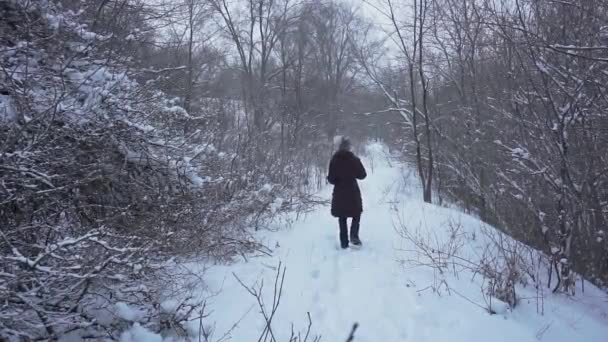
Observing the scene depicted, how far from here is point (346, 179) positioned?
539 cm

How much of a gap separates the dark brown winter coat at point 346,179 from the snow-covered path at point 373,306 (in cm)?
61

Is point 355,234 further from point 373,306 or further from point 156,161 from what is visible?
point 156,161

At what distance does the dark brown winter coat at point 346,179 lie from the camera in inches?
210

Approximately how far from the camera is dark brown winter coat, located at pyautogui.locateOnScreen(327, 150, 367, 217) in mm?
5340

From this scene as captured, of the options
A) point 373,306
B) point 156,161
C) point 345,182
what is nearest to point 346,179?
point 345,182

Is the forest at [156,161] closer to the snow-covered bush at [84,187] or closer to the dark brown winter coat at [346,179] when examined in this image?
the snow-covered bush at [84,187]

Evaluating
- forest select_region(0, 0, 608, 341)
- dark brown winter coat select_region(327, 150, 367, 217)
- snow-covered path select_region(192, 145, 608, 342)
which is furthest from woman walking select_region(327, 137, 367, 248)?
forest select_region(0, 0, 608, 341)

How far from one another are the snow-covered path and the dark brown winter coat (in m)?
0.61

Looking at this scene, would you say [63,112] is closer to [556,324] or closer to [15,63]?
[15,63]

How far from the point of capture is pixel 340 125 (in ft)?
71.3

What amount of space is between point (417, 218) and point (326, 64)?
1936 centimetres

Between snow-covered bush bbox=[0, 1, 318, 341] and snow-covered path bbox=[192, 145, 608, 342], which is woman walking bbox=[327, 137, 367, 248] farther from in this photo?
snow-covered bush bbox=[0, 1, 318, 341]

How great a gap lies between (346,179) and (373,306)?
2.15 meters

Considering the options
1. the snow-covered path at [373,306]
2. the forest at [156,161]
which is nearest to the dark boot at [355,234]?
the snow-covered path at [373,306]
